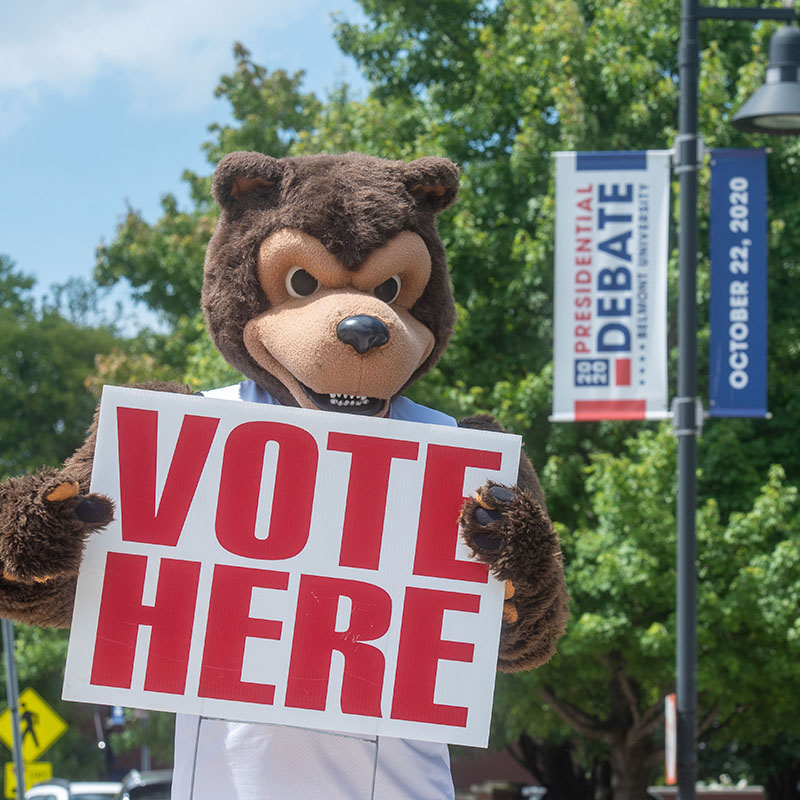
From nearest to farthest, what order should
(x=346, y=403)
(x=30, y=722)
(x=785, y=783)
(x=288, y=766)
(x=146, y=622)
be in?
(x=146, y=622), (x=288, y=766), (x=346, y=403), (x=30, y=722), (x=785, y=783)

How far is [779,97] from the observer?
7.84 meters

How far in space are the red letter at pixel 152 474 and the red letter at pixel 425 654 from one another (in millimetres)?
550

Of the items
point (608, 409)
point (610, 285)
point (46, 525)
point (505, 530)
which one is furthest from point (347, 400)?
point (610, 285)

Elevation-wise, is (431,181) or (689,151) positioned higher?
(689,151)

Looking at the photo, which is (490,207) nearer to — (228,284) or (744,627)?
(744,627)

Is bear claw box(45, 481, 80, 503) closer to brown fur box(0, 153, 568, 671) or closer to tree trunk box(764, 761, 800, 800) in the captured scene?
brown fur box(0, 153, 568, 671)

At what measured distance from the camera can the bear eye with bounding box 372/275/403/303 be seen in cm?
331

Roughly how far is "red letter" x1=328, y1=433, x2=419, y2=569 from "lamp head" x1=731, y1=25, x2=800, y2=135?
5760 mm

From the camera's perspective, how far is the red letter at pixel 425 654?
279 centimetres

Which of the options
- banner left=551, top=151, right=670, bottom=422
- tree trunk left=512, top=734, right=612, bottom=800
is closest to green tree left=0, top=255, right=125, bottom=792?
tree trunk left=512, top=734, right=612, bottom=800

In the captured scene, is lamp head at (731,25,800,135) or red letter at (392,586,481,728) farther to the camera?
lamp head at (731,25,800,135)

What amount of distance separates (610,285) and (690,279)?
5.16ft

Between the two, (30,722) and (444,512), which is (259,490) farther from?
(30,722)

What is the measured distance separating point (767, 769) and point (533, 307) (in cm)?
1537
